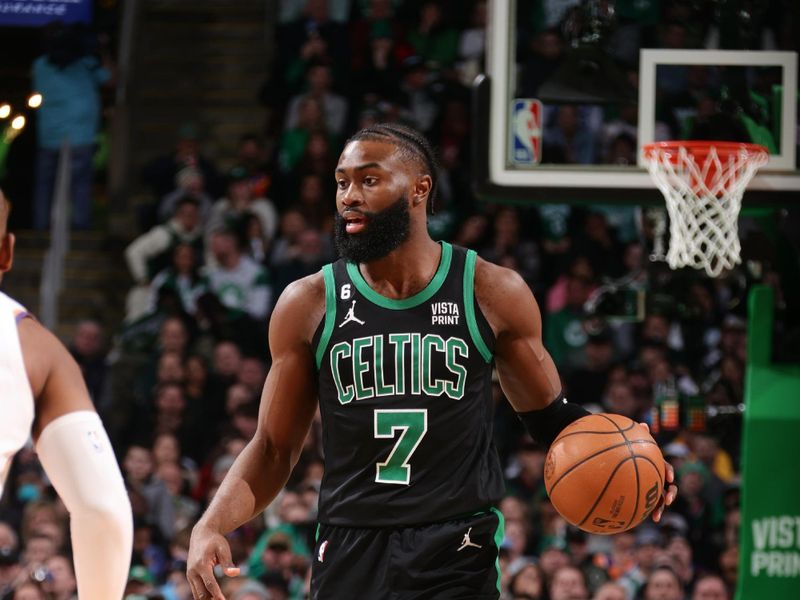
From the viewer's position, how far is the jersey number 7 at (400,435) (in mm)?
4152

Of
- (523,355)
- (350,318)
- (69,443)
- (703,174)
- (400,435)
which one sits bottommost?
(400,435)

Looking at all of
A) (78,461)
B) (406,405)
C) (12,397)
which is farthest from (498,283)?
(12,397)

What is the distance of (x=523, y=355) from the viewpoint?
Result: 4.34m

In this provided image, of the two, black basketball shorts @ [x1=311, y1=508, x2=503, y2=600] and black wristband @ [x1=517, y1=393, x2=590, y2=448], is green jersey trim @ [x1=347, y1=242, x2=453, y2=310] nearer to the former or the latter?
black wristband @ [x1=517, y1=393, x2=590, y2=448]

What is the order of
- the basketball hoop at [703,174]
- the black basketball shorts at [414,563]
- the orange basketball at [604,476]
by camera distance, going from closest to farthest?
the black basketball shorts at [414,563] → the orange basketball at [604,476] → the basketball hoop at [703,174]

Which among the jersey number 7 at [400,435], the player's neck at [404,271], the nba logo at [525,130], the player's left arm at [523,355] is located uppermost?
the nba logo at [525,130]

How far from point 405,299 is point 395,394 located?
299 millimetres

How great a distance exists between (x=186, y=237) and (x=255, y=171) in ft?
2.65

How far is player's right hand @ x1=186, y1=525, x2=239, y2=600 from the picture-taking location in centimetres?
389

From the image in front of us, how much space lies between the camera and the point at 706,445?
31.1ft

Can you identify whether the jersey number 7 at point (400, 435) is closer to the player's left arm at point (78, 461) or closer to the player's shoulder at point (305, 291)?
the player's shoulder at point (305, 291)

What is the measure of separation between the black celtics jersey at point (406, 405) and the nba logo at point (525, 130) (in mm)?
2869

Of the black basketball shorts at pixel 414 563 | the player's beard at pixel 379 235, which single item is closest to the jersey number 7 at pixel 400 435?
the black basketball shorts at pixel 414 563

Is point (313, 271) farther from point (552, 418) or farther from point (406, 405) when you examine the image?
point (406, 405)
